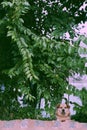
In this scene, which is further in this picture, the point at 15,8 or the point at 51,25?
the point at 51,25

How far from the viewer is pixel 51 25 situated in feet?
11.3

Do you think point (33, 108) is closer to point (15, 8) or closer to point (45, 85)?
point (45, 85)

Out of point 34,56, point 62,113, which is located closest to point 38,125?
point 62,113

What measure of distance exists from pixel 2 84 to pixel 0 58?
0.32 meters

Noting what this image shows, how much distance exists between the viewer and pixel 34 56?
3156mm

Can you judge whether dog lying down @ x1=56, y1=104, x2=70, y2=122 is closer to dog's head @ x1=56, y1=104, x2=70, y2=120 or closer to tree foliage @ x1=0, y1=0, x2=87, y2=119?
dog's head @ x1=56, y1=104, x2=70, y2=120

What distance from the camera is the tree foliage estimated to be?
9.63 feet

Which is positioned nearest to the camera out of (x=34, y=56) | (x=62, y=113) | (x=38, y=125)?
(x=38, y=125)

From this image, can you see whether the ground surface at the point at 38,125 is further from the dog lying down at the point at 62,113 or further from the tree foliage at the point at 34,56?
the tree foliage at the point at 34,56

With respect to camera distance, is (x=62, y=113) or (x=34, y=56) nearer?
(x=62, y=113)

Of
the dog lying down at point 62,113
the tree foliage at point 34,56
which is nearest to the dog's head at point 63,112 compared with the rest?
the dog lying down at point 62,113

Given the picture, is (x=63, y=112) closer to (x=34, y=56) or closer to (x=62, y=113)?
(x=62, y=113)

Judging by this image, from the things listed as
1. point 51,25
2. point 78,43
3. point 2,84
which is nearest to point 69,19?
point 51,25

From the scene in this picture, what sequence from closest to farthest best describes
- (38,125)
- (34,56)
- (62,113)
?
(38,125)
(62,113)
(34,56)
